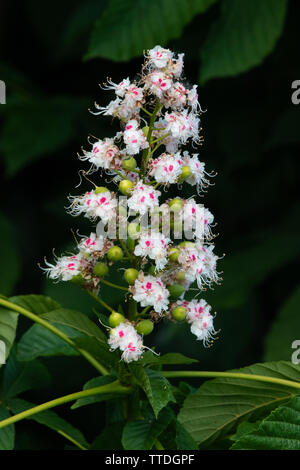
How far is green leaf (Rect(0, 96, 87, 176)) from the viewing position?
3.02 m

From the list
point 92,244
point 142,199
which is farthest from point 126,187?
point 92,244

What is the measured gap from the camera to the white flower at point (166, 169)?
4.21ft

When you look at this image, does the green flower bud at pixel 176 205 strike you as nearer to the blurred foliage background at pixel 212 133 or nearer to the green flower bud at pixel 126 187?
the green flower bud at pixel 126 187

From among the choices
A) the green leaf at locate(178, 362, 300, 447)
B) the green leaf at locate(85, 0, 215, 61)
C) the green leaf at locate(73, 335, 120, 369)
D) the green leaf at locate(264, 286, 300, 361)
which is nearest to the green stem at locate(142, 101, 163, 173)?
the green leaf at locate(73, 335, 120, 369)

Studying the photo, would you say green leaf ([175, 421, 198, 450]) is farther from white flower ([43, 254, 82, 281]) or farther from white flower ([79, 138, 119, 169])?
white flower ([79, 138, 119, 169])

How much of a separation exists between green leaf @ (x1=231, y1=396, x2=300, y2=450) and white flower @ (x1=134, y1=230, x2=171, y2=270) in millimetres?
326

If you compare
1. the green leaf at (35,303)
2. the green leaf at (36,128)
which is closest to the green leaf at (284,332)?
the green leaf at (36,128)

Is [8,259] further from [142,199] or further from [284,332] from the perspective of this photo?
[142,199]

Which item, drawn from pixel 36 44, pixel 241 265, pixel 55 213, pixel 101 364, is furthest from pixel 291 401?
pixel 36 44

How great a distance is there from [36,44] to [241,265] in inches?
60.9

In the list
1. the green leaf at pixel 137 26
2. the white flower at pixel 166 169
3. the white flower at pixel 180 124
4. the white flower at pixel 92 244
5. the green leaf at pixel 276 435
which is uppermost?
the green leaf at pixel 137 26

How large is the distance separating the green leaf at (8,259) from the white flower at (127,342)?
1.76m

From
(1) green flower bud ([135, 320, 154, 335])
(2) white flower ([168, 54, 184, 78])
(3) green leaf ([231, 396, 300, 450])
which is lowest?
(3) green leaf ([231, 396, 300, 450])

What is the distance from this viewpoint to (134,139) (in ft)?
4.20
